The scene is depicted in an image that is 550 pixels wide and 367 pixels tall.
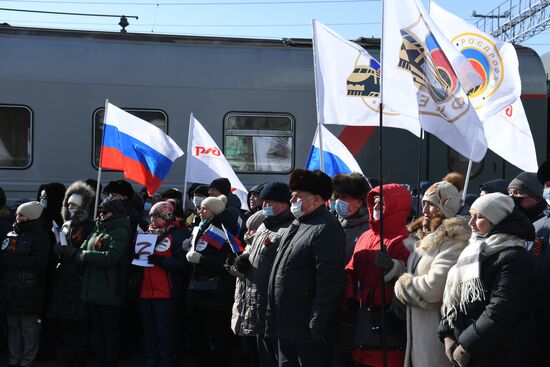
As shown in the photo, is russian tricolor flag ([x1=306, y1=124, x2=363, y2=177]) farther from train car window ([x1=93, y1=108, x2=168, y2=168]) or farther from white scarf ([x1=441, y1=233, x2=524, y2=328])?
white scarf ([x1=441, y1=233, x2=524, y2=328])

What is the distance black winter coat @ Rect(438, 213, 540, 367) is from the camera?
4.47 m

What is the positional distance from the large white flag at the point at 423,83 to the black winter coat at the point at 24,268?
382 cm

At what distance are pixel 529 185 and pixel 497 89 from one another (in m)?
1.83

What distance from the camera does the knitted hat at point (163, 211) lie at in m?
7.59

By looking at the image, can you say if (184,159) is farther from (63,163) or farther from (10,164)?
(10,164)

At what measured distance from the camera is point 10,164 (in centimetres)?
1025

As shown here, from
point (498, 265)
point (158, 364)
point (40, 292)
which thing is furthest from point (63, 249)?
point (498, 265)

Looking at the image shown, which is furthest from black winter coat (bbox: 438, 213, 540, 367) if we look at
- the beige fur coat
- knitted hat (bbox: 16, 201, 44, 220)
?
knitted hat (bbox: 16, 201, 44, 220)

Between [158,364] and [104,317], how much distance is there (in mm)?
696

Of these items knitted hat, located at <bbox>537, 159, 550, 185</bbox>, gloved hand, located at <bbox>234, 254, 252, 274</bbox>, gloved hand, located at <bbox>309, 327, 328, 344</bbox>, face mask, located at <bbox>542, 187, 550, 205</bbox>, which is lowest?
gloved hand, located at <bbox>309, 327, 328, 344</bbox>

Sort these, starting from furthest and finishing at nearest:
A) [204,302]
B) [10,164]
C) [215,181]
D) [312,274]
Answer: [10,164], [215,181], [204,302], [312,274]

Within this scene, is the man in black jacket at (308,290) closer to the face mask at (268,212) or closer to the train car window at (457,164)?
the face mask at (268,212)

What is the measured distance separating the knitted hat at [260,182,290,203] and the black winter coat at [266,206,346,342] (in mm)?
557

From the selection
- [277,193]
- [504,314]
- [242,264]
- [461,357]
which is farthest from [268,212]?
[504,314]
